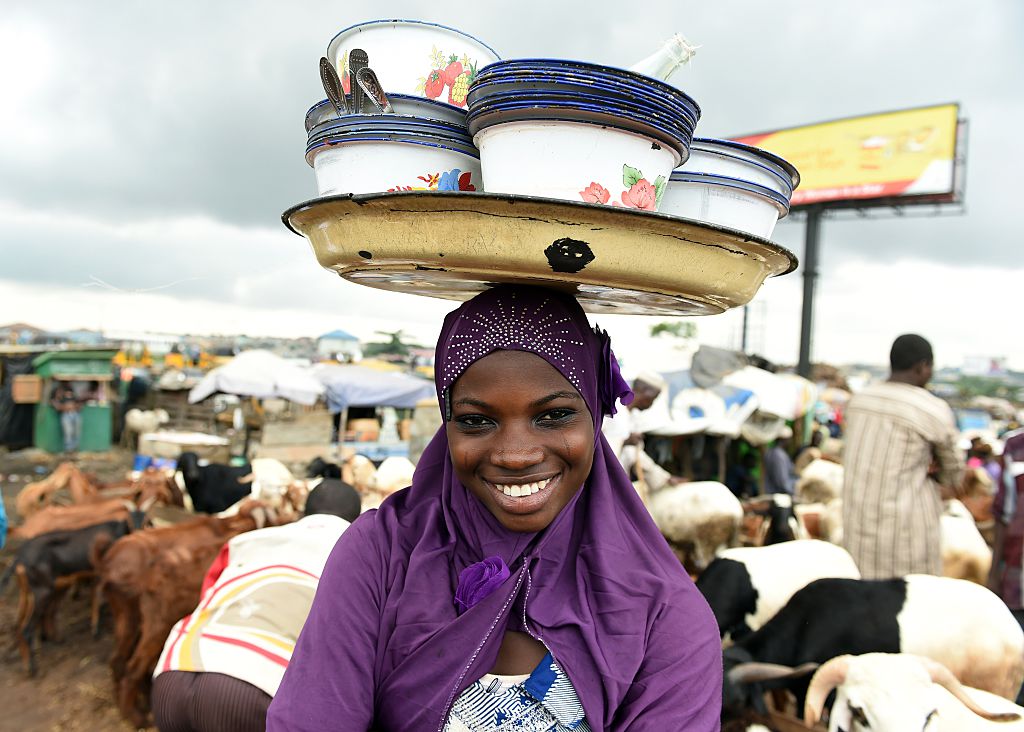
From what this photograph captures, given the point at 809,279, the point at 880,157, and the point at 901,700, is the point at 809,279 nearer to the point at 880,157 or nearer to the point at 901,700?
the point at 880,157

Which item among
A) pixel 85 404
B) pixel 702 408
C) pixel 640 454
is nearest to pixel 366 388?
pixel 702 408

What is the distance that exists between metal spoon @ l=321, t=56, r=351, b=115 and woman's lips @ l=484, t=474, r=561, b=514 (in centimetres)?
83

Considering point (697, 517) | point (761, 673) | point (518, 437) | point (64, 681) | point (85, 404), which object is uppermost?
point (518, 437)

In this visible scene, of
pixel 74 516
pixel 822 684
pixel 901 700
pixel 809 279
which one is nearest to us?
pixel 901 700

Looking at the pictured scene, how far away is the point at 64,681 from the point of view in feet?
17.1

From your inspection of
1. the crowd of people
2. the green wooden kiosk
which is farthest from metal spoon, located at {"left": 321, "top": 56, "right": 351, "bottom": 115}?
the green wooden kiosk

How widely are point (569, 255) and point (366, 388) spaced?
1318cm

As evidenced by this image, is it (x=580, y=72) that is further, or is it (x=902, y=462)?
(x=902, y=462)

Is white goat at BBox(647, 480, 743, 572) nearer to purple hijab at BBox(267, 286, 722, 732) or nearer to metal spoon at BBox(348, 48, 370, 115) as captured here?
purple hijab at BBox(267, 286, 722, 732)

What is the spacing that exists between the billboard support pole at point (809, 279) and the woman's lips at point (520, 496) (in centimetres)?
2550

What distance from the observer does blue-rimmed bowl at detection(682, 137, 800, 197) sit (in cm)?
137

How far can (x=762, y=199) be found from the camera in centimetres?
139

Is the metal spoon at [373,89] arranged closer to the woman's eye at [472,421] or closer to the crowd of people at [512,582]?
the crowd of people at [512,582]

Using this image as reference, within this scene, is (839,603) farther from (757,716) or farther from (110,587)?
(110,587)
